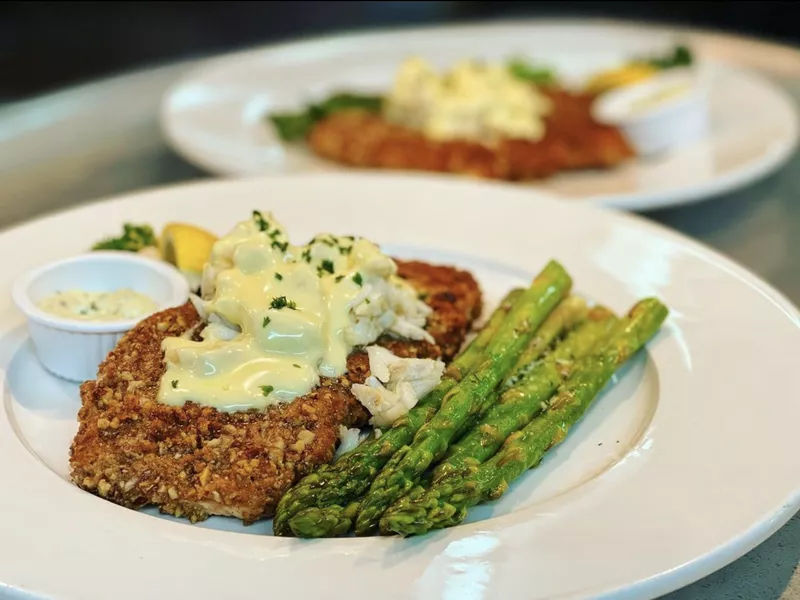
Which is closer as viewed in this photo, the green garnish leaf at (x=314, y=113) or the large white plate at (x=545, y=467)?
the large white plate at (x=545, y=467)

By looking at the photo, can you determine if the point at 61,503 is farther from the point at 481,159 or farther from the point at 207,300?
the point at 481,159

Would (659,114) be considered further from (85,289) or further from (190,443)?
(190,443)

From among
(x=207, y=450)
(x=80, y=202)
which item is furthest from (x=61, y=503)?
(x=80, y=202)

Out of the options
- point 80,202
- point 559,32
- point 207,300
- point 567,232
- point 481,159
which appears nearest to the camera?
point 207,300

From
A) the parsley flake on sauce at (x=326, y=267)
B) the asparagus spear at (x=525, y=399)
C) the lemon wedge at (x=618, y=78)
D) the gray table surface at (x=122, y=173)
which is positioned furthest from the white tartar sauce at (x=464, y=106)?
the parsley flake on sauce at (x=326, y=267)

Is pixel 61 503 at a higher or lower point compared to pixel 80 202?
higher

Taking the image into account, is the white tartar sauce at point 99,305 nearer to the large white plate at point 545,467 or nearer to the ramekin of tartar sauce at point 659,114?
the large white plate at point 545,467
